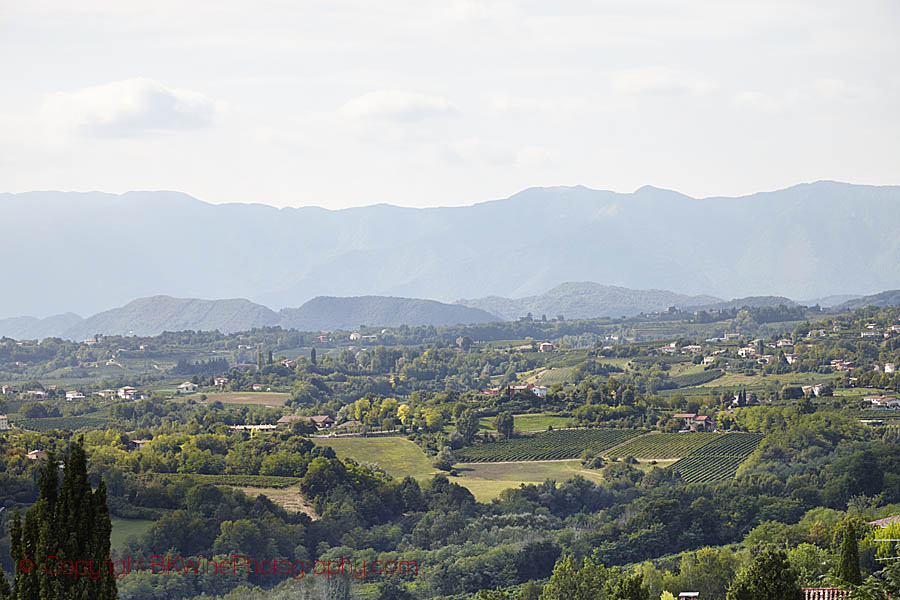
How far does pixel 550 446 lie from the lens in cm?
6956

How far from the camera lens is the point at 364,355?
457 feet

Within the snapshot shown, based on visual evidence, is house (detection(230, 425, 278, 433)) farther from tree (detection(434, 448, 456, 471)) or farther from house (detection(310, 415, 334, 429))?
tree (detection(434, 448, 456, 471))

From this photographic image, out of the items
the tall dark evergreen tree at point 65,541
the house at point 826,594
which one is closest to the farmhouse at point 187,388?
the house at point 826,594

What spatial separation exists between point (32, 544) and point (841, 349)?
328ft

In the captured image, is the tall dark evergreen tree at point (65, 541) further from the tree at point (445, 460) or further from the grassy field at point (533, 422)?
the grassy field at point (533, 422)

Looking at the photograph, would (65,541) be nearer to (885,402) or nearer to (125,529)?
(125,529)

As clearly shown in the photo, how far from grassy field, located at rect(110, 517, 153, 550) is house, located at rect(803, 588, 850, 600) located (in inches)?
1145

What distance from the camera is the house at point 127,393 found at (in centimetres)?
9933

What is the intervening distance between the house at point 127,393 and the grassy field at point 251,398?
6.42 metres

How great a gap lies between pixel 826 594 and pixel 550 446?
4927 cm

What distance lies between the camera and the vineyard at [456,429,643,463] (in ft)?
221

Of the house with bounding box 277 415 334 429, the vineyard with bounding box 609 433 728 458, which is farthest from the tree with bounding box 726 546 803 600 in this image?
the house with bounding box 277 415 334 429

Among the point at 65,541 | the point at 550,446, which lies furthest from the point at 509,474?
the point at 65,541

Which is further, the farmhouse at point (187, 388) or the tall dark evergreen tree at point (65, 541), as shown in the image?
the farmhouse at point (187, 388)
